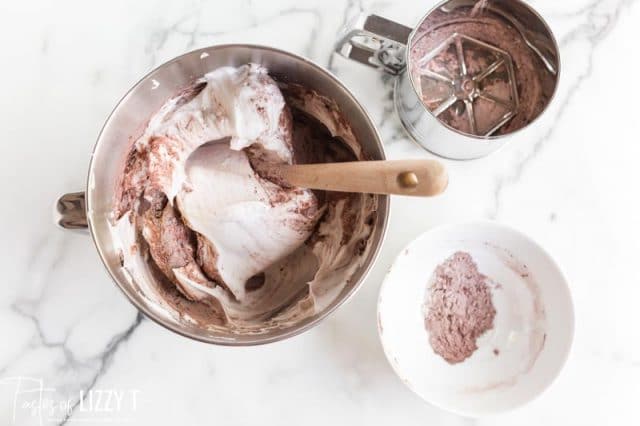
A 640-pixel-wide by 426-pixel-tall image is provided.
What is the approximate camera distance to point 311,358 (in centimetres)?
94

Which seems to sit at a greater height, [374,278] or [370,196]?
[370,196]

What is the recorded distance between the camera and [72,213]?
751mm

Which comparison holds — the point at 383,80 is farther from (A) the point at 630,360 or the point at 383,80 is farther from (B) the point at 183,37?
(A) the point at 630,360

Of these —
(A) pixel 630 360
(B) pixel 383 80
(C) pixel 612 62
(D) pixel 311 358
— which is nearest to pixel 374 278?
(D) pixel 311 358

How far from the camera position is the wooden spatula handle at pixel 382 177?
599 mm

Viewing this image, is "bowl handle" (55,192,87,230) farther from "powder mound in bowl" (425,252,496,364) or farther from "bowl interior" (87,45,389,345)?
"powder mound in bowl" (425,252,496,364)

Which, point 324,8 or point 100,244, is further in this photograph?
point 324,8

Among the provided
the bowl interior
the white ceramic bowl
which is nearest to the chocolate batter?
the bowl interior

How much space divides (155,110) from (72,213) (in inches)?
6.5

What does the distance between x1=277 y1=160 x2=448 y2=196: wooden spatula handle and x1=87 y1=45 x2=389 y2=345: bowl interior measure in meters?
0.06

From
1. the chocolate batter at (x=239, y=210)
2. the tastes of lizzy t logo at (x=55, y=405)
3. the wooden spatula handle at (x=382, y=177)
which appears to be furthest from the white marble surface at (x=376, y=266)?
the wooden spatula handle at (x=382, y=177)

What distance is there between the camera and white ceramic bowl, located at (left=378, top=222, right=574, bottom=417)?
2.99ft

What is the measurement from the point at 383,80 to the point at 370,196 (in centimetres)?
27

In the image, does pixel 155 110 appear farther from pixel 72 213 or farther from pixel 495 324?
pixel 495 324
